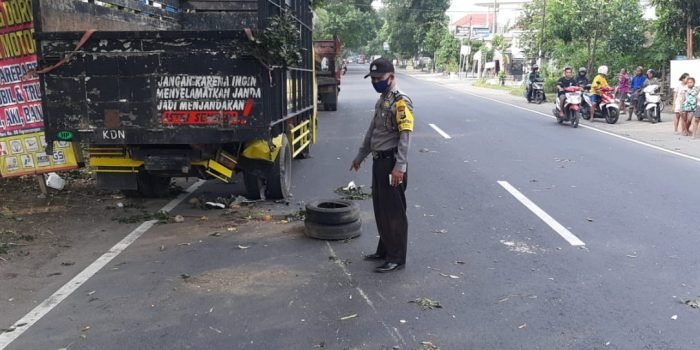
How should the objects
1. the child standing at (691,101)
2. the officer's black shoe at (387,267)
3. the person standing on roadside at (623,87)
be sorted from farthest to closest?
1. the person standing on roadside at (623,87)
2. the child standing at (691,101)
3. the officer's black shoe at (387,267)

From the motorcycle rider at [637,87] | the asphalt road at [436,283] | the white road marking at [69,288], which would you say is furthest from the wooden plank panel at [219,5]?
the motorcycle rider at [637,87]

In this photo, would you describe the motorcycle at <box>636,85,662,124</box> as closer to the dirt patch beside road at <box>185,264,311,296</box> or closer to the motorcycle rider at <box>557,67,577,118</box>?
the motorcycle rider at <box>557,67,577,118</box>

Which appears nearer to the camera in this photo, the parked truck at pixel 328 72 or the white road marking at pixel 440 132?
the white road marking at pixel 440 132

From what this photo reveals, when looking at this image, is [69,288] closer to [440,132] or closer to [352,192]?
[352,192]

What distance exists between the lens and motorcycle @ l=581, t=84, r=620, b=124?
17.1m

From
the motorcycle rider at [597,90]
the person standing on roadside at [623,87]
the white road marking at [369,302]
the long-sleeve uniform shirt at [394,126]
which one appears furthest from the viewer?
the person standing on roadside at [623,87]

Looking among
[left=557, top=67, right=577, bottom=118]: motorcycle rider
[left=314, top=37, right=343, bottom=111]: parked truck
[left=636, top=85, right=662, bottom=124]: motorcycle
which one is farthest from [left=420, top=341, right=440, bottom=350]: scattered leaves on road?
[left=314, top=37, right=343, bottom=111]: parked truck

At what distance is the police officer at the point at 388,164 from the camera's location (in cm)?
504

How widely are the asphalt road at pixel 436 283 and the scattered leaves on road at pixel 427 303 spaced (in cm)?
7

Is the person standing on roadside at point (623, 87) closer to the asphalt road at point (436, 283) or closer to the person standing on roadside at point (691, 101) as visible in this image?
the person standing on roadside at point (691, 101)

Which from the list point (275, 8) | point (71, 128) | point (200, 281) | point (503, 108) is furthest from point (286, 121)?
point (503, 108)

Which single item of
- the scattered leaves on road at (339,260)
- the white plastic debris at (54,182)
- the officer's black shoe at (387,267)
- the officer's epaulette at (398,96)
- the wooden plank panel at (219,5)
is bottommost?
the scattered leaves on road at (339,260)

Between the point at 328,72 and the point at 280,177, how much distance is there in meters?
15.2

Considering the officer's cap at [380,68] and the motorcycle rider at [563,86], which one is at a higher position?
the officer's cap at [380,68]
